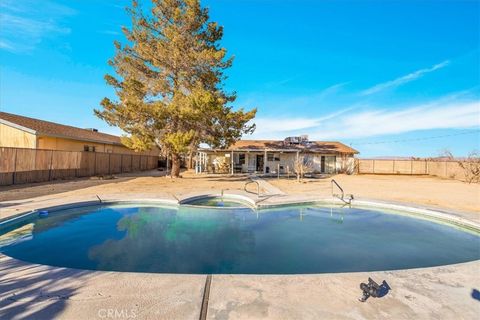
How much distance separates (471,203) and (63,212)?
652 inches

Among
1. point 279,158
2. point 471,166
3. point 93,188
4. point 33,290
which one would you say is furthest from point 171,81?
point 471,166

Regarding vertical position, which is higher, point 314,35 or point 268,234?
point 314,35

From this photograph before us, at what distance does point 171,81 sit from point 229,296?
57.7 feet

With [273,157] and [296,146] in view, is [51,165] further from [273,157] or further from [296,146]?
[296,146]

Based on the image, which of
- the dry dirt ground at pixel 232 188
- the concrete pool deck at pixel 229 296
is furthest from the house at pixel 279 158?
the concrete pool deck at pixel 229 296

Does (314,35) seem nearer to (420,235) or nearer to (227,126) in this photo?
(227,126)

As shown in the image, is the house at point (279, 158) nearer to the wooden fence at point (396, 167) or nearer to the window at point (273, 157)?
the window at point (273, 157)

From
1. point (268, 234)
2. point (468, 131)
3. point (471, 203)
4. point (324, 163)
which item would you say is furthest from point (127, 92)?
point (468, 131)

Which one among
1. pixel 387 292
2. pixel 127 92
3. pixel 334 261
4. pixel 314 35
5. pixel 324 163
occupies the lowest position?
pixel 334 261

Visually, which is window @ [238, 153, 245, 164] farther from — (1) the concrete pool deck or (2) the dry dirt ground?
(1) the concrete pool deck

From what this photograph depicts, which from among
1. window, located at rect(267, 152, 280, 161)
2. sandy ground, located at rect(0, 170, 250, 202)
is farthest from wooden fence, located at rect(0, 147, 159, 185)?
window, located at rect(267, 152, 280, 161)

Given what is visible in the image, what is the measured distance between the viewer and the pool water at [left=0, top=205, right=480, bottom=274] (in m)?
5.39

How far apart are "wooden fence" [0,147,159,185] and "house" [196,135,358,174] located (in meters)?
8.95

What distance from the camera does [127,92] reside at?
698 inches
